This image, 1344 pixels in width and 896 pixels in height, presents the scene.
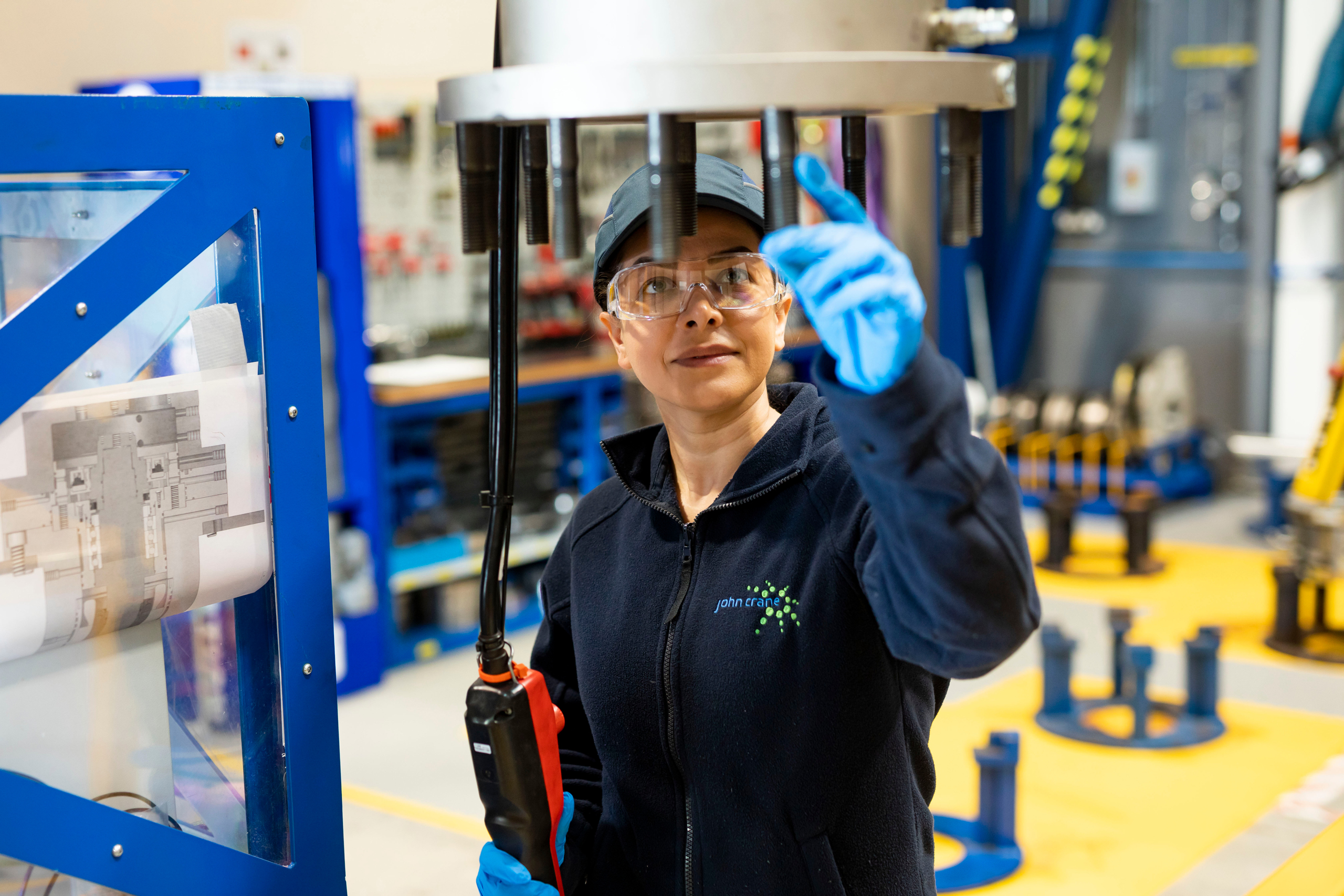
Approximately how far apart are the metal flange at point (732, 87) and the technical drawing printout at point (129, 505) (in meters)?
0.43

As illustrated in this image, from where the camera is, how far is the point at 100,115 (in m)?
1.16

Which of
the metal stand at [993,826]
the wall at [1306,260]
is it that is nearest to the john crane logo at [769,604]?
the metal stand at [993,826]

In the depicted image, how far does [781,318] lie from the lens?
1558 millimetres

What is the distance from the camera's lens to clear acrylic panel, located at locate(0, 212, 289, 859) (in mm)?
1180

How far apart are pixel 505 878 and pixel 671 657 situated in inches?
11.4

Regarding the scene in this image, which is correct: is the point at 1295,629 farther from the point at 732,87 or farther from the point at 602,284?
the point at 732,87

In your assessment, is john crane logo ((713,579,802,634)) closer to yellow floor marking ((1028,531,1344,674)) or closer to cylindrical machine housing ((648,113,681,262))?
cylindrical machine housing ((648,113,681,262))

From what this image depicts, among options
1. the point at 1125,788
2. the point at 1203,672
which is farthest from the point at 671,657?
the point at 1203,672

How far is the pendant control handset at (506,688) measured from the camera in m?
1.28

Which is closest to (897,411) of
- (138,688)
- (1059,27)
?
(138,688)

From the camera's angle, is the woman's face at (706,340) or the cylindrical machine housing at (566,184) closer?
the cylindrical machine housing at (566,184)

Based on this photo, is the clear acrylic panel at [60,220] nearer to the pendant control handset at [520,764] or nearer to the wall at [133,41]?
the pendant control handset at [520,764]

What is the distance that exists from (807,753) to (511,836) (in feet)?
1.06

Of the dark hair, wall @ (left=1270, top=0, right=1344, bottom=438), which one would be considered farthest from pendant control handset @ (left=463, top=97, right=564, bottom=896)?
wall @ (left=1270, top=0, right=1344, bottom=438)
